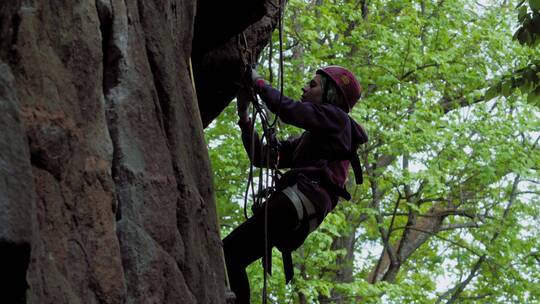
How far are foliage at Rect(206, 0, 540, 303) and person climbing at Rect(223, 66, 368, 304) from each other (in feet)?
25.8

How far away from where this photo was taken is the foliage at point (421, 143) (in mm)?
14719

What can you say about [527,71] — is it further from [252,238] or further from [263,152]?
[252,238]

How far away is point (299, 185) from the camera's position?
5.72m

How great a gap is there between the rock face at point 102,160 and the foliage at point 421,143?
9335 mm

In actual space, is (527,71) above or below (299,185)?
above

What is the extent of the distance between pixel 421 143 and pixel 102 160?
11990 millimetres

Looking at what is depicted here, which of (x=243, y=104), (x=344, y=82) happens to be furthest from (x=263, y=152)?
(x=344, y=82)

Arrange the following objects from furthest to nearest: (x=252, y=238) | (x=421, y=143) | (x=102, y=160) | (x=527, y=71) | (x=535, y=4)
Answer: (x=421, y=143), (x=527, y=71), (x=535, y=4), (x=252, y=238), (x=102, y=160)

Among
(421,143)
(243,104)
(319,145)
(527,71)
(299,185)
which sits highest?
(421,143)

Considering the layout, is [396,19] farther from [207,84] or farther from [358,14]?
[207,84]

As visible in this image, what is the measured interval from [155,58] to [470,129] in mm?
12554

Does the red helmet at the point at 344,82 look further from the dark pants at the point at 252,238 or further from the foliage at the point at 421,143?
the foliage at the point at 421,143

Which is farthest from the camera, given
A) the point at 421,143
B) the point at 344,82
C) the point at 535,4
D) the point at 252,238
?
the point at 421,143

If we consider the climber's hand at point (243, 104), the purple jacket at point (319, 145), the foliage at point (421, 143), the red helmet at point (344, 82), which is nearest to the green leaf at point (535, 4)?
the red helmet at point (344, 82)
